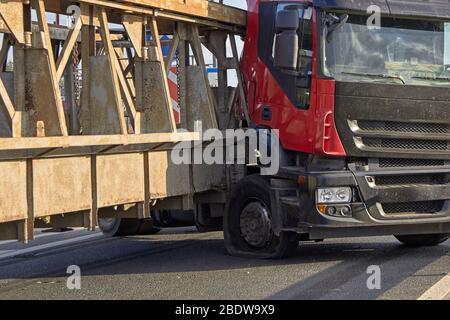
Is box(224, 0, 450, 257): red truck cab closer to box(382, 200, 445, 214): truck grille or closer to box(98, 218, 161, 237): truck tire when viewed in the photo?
box(382, 200, 445, 214): truck grille

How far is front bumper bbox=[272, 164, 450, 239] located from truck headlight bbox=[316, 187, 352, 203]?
0.18 ft

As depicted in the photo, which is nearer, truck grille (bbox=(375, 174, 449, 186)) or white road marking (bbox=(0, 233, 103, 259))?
truck grille (bbox=(375, 174, 449, 186))

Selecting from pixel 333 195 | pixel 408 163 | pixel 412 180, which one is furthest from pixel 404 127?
pixel 333 195

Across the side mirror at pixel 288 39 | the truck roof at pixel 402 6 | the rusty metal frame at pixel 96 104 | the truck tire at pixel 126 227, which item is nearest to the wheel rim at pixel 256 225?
the rusty metal frame at pixel 96 104

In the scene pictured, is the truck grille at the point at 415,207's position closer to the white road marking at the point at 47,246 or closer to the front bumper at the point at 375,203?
the front bumper at the point at 375,203

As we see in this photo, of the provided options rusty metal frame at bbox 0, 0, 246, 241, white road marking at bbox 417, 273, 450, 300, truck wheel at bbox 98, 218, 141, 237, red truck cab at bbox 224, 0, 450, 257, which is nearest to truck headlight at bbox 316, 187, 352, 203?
red truck cab at bbox 224, 0, 450, 257

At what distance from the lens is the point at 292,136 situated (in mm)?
9242

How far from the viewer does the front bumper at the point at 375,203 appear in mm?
8789

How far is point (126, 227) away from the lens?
12.5 metres

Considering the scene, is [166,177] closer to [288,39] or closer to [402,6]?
[288,39]

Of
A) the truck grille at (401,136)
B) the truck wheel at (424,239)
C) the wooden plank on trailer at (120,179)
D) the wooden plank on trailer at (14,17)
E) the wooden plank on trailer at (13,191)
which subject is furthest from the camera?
the truck wheel at (424,239)

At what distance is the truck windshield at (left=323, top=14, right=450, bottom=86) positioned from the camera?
8.93 m

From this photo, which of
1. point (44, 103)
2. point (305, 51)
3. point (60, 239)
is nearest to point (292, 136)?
point (305, 51)

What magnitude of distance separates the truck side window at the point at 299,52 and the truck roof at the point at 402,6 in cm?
30
